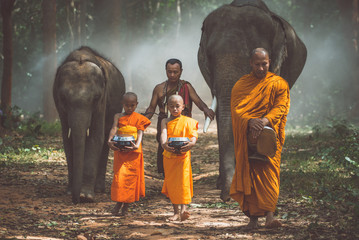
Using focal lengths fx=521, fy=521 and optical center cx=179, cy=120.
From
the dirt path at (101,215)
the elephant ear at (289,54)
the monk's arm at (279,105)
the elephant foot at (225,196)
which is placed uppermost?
the elephant ear at (289,54)

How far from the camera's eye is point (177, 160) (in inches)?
248

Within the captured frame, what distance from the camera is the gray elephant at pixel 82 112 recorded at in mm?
7105

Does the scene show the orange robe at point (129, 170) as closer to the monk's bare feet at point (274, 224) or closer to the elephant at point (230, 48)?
the elephant at point (230, 48)

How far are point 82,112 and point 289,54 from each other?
16.0 feet

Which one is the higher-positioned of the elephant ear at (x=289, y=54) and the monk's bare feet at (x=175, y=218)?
the elephant ear at (x=289, y=54)

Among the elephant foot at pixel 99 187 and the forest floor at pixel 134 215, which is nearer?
the forest floor at pixel 134 215

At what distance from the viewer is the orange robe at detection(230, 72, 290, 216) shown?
18.5ft

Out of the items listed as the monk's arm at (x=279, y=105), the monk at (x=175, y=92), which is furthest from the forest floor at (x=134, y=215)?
the monk at (x=175, y=92)

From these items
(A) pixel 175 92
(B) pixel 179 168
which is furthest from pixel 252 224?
(A) pixel 175 92

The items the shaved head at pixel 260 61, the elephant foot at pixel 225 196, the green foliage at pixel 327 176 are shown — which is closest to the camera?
the shaved head at pixel 260 61

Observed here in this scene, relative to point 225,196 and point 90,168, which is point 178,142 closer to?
point 225,196

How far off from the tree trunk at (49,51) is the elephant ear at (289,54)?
9240 mm

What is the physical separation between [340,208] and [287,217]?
633 millimetres

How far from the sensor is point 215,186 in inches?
344
